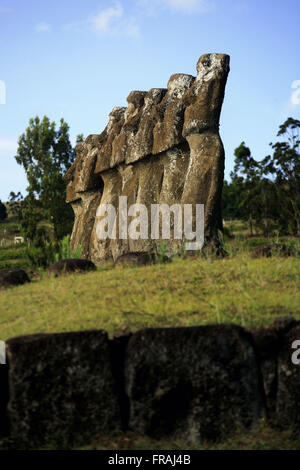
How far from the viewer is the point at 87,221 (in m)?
15.7

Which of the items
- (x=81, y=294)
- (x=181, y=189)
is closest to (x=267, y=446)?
(x=81, y=294)

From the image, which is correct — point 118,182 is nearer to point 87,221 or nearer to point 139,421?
point 87,221

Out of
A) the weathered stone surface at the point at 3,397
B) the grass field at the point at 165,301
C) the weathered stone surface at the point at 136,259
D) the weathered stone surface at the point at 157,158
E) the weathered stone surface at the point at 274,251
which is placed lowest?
the weathered stone surface at the point at 3,397

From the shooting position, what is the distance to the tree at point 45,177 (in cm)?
3119

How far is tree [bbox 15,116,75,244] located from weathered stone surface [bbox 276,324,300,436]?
80.6 ft

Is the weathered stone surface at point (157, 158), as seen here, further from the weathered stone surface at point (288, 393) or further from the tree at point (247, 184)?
the tree at point (247, 184)

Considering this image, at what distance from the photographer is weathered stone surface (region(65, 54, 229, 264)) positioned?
10.4 m

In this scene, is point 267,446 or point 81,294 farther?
point 81,294

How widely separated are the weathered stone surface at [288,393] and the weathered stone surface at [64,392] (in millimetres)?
1442

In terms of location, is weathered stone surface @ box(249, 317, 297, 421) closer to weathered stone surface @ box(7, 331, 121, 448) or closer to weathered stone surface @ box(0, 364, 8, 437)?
weathered stone surface @ box(7, 331, 121, 448)

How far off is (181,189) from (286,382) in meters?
7.24

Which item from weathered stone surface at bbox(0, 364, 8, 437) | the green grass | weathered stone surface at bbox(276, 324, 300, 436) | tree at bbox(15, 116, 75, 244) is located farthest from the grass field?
tree at bbox(15, 116, 75, 244)

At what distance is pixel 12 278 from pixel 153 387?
13.8ft

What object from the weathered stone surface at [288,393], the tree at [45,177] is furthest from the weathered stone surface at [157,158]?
the tree at [45,177]
